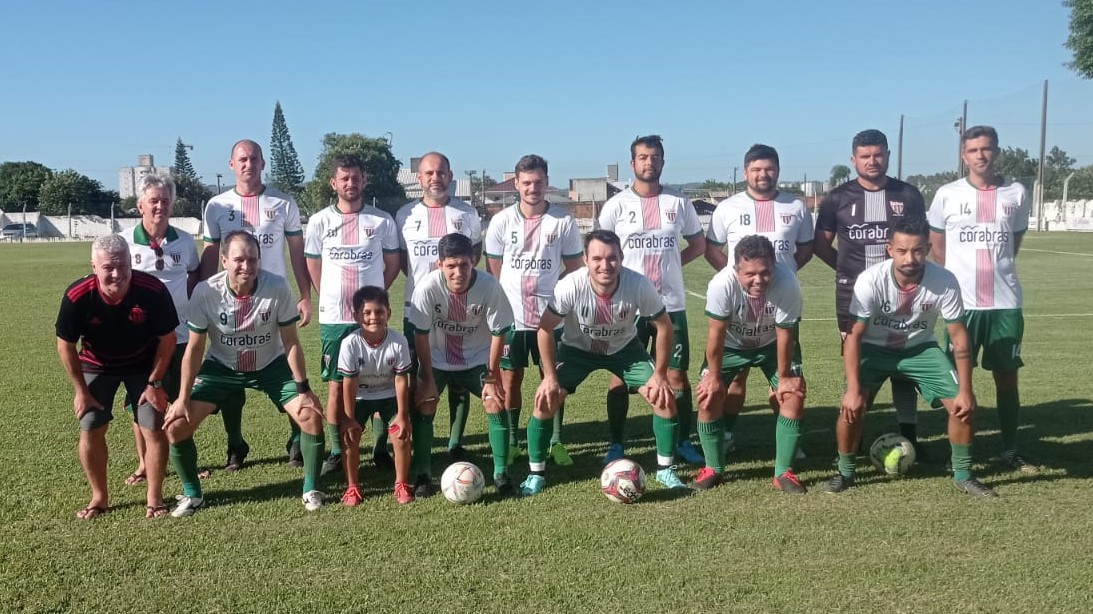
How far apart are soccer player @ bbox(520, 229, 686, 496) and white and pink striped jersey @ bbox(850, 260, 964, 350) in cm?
118

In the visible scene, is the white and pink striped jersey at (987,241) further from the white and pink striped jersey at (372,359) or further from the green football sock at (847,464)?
the white and pink striped jersey at (372,359)

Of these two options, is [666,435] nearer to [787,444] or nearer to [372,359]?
[787,444]

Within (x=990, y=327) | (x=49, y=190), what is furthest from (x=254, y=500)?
(x=49, y=190)

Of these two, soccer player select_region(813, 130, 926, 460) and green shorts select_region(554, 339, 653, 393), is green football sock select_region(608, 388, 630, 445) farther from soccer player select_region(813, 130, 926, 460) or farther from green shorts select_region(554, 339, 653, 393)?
soccer player select_region(813, 130, 926, 460)

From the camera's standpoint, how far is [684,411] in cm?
605

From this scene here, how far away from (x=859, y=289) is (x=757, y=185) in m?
1.09

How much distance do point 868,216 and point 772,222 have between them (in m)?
0.64

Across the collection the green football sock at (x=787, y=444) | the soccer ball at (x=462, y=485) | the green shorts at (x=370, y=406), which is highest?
the green shorts at (x=370, y=406)

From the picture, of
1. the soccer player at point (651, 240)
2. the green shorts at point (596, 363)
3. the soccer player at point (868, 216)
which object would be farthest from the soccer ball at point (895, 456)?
the green shorts at point (596, 363)

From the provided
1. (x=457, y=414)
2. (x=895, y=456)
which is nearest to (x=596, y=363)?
(x=457, y=414)

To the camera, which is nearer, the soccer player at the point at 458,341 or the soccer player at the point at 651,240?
the soccer player at the point at 458,341

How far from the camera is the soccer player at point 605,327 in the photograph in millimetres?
Result: 5047

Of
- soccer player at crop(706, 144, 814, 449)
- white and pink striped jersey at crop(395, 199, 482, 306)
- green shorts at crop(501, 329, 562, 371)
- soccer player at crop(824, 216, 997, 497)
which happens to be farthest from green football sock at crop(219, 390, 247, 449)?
soccer player at crop(824, 216, 997, 497)

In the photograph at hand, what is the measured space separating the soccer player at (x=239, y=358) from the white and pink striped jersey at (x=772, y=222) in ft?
9.52
